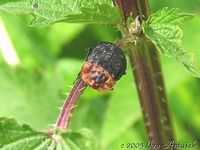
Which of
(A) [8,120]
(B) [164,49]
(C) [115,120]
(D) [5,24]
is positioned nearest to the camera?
(B) [164,49]

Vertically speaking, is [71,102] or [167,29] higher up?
[167,29]

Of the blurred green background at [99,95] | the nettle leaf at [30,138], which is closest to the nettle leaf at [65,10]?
the nettle leaf at [30,138]

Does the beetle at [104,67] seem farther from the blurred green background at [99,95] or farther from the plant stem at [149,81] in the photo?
the blurred green background at [99,95]

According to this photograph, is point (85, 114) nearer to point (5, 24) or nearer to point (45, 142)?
point (5, 24)

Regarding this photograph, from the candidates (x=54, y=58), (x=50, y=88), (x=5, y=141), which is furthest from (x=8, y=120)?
(x=54, y=58)

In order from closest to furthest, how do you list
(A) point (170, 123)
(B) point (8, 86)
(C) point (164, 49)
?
A: (C) point (164, 49) < (A) point (170, 123) < (B) point (8, 86)

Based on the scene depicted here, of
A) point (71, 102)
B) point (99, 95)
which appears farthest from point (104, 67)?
point (99, 95)

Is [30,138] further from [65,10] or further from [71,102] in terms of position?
[65,10]
